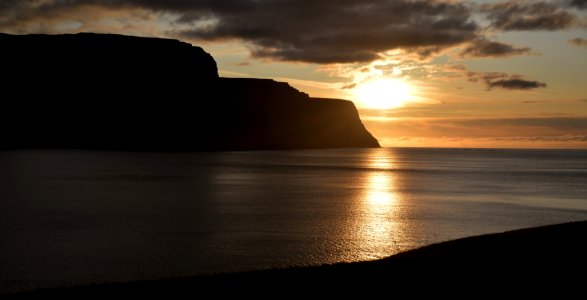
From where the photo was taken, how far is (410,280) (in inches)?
482

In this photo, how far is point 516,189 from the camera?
177 ft

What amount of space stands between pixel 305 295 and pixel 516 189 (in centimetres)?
4804

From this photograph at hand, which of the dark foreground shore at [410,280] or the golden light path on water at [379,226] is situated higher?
the dark foreground shore at [410,280]

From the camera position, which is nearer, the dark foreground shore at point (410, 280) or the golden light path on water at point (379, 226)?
the dark foreground shore at point (410, 280)

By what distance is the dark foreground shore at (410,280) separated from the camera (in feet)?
37.3

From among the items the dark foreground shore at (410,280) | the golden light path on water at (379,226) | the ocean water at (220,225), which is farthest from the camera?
the golden light path on water at (379,226)

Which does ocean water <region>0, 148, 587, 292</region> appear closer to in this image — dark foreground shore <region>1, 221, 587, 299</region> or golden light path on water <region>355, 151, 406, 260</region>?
golden light path on water <region>355, 151, 406, 260</region>

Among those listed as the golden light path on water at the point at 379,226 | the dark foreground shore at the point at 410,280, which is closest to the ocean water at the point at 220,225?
the golden light path on water at the point at 379,226

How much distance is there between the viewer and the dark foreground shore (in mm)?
11359

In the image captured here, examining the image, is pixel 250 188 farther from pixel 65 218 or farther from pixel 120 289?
pixel 120 289

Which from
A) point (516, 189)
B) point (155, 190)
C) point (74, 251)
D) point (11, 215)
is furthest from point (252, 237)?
point (516, 189)

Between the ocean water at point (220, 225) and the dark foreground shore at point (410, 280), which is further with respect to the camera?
the ocean water at point (220, 225)

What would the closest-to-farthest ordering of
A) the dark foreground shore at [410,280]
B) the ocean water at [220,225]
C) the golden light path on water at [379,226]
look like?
the dark foreground shore at [410,280] < the ocean water at [220,225] < the golden light path on water at [379,226]

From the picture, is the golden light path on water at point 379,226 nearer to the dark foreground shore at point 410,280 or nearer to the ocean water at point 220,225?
the ocean water at point 220,225
